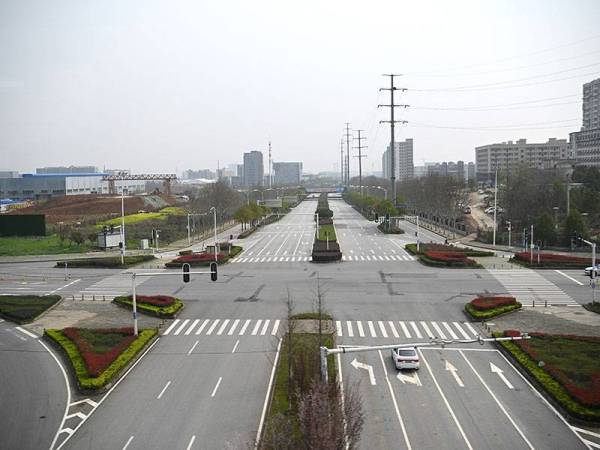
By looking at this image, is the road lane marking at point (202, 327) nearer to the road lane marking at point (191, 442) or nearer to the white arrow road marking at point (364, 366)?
the white arrow road marking at point (364, 366)

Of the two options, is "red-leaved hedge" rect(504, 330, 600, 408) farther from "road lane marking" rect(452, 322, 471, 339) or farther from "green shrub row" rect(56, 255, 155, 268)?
"green shrub row" rect(56, 255, 155, 268)

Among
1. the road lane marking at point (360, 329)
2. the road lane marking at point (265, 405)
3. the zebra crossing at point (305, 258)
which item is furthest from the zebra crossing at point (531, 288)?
the road lane marking at point (265, 405)

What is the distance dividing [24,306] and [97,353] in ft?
34.6

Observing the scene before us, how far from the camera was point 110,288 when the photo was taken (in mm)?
37531

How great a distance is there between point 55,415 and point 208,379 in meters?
5.08

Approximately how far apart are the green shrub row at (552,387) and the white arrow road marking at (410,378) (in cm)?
389

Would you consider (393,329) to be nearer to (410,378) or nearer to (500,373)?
(410,378)

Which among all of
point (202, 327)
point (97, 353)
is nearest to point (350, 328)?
point (202, 327)

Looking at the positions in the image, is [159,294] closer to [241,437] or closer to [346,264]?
[346,264]

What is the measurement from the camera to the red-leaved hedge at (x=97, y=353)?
72.0 feet

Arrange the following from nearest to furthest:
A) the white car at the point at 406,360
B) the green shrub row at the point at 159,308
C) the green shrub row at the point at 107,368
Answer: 1. the green shrub row at the point at 107,368
2. the white car at the point at 406,360
3. the green shrub row at the point at 159,308

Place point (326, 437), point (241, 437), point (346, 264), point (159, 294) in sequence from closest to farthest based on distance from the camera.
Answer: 1. point (326, 437)
2. point (241, 437)
3. point (159, 294)
4. point (346, 264)

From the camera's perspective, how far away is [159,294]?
115 ft

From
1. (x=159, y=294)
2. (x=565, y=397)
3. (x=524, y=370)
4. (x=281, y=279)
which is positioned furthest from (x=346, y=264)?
(x=565, y=397)
